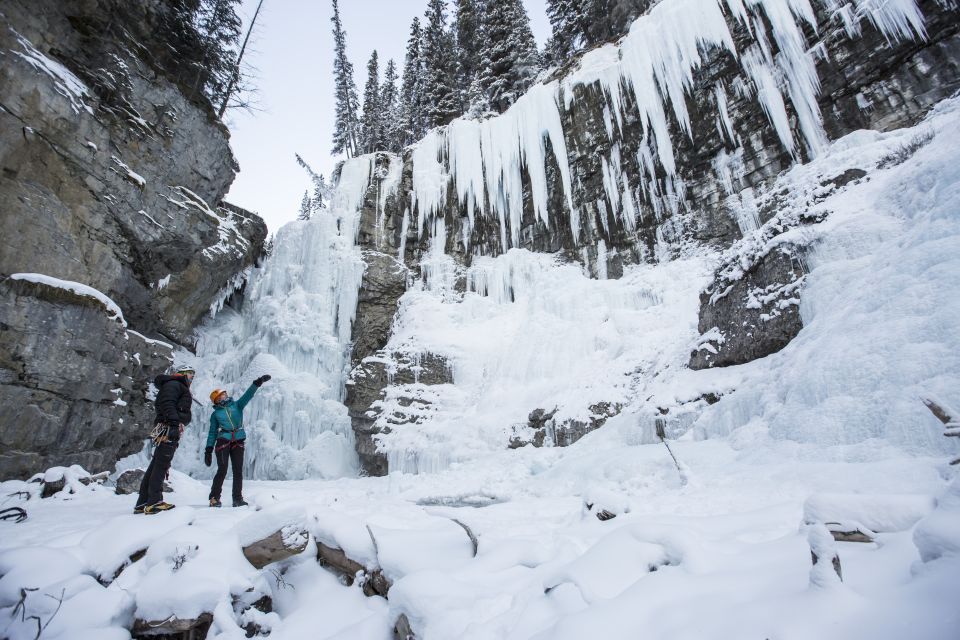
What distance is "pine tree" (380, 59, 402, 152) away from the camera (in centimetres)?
2688

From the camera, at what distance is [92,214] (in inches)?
353

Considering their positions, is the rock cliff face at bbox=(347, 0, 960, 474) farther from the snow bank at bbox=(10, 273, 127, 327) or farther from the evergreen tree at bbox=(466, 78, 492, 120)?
the snow bank at bbox=(10, 273, 127, 327)

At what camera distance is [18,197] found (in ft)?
24.7

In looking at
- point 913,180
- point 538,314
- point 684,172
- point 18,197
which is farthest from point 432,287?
point 913,180

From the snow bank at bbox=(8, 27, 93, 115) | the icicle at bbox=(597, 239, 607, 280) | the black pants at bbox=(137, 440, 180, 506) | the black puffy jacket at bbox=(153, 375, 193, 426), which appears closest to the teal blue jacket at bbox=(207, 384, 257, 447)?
the black puffy jacket at bbox=(153, 375, 193, 426)

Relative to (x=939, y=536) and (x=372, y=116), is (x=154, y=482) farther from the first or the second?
(x=372, y=116)

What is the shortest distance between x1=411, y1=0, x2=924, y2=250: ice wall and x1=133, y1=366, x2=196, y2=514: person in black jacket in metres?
13.8

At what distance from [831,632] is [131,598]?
3608 mm

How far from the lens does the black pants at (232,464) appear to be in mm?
4633

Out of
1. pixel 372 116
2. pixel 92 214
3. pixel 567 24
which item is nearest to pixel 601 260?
pixel 92 214

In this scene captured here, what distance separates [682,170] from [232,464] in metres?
14.8

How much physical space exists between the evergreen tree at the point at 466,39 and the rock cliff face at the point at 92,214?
60.0 ft

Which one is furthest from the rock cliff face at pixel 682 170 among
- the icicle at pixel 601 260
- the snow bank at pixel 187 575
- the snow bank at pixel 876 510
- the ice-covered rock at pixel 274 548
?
the snow bank at pixel 187 575

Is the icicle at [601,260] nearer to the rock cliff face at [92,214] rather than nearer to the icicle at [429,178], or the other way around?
the icicle at [429,178]
